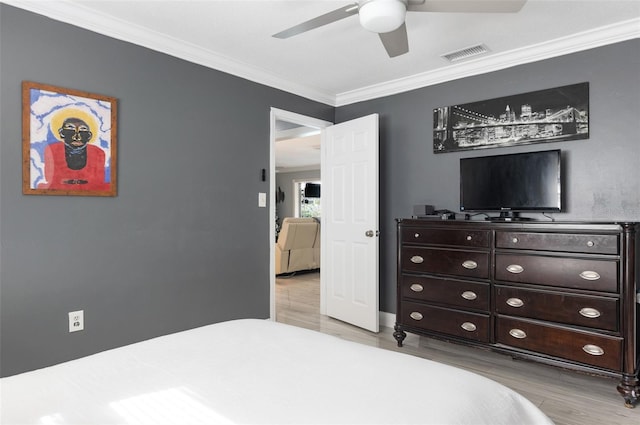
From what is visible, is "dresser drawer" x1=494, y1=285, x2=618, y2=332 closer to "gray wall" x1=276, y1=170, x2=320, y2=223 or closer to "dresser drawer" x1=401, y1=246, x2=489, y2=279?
"dresser drawer" x1=401, y1=246, x2=489, y2=279

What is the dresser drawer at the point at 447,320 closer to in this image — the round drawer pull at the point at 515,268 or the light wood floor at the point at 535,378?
the light wood floor at the point at 535,378

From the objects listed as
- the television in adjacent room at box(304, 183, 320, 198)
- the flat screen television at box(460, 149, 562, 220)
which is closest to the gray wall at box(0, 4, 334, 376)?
the flat screen television at box(460, 149, 562, 220)

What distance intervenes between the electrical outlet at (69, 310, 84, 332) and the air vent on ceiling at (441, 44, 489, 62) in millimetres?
3358

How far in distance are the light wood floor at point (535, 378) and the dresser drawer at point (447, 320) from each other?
234 millimetres

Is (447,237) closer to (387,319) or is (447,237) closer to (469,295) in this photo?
(469,295)

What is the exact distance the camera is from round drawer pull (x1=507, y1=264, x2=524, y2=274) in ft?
8.97

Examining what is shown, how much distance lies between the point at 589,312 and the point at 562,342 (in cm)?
26

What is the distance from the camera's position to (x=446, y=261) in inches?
122

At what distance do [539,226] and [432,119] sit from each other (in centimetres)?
154

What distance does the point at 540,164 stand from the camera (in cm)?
296

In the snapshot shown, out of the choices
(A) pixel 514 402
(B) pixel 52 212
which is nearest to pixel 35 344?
(B) pixel 52 212

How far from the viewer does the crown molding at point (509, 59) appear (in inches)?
108

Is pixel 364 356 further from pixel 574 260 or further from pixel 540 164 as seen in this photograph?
pixel 540 164

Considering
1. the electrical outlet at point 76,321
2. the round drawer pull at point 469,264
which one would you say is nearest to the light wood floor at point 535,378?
the round drawer pull at point 469,264
